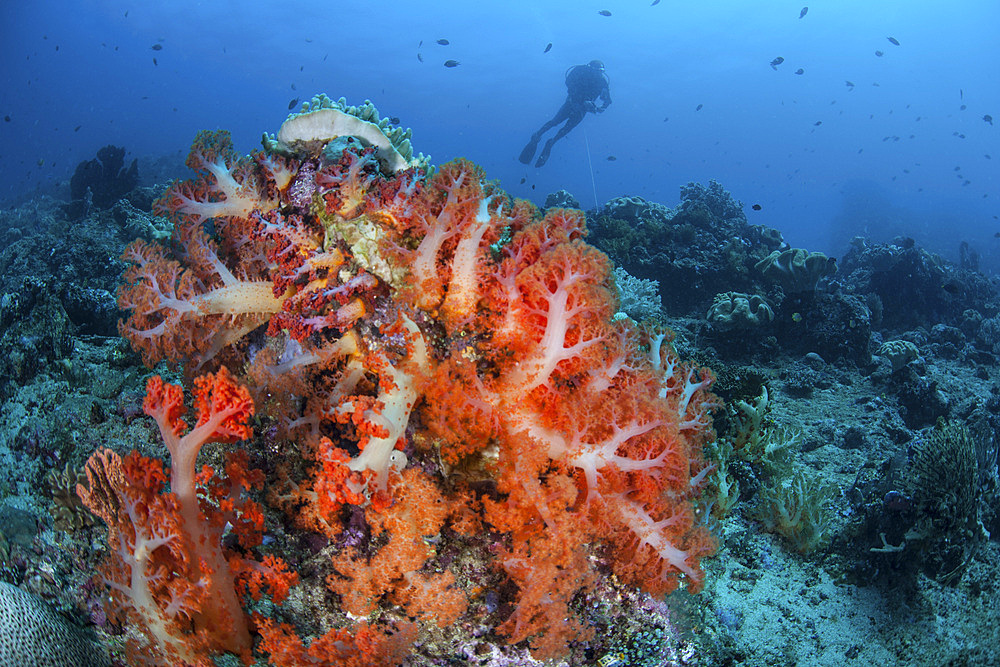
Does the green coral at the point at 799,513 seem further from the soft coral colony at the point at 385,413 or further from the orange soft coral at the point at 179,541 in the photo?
the orange soft coral at the point at 179,541

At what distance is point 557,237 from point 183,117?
15346 centimetres

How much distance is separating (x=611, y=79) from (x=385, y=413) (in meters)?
103

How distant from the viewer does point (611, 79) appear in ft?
292

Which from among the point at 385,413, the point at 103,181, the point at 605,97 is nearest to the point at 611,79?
the point at 605,97

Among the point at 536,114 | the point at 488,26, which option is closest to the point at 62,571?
the point at 488,26

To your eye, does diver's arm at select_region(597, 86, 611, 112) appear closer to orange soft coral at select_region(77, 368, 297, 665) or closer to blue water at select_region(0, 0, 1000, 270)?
blue water at select_region(0, 0, 1000, 270)

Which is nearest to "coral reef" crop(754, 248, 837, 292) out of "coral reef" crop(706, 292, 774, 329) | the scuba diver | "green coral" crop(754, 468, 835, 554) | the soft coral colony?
"coral reef" crop(706, 292, 774, 329)

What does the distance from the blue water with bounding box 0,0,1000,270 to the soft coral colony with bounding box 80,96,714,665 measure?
4252 cm

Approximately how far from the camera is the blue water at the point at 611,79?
229 feet

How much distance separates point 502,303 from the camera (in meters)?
2.96

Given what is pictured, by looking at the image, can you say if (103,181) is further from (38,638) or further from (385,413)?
(385,413)

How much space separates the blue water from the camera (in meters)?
69.8

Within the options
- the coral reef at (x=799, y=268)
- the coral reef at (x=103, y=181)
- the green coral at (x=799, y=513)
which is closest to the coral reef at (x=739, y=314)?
the coral reef at (x=799, y=268)

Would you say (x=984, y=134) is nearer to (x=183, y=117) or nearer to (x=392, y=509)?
(x=392, y=509)
